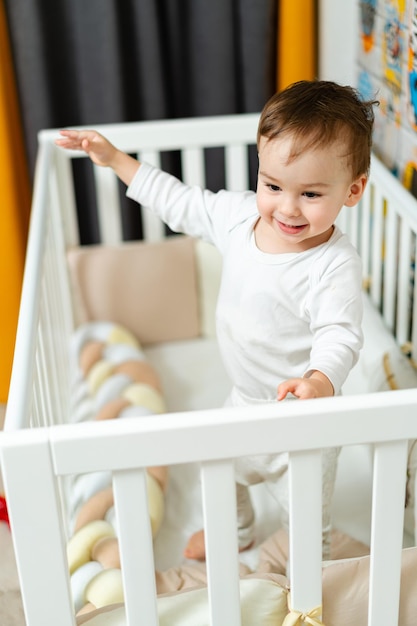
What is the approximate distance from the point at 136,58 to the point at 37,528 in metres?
1.43

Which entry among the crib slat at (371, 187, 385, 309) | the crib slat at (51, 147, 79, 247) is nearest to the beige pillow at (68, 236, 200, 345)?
the crib slat at (51, 147, 79, 247)

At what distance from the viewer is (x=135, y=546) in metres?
0.94

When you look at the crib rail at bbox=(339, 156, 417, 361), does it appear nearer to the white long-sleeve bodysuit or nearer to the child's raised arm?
the white long-sleeve bodysuit

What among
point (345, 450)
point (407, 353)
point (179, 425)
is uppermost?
point (179, 425)

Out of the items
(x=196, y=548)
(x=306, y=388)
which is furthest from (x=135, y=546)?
(x=196, y=548)

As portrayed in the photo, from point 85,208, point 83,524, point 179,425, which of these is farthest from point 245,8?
point 179,425

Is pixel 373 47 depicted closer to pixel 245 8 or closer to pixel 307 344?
pixel 245 8

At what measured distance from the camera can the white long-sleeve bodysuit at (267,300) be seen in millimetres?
1101

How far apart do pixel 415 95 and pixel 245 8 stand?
677 mm

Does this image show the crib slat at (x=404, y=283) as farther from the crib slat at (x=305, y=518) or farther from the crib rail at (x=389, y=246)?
the crib slat at (x=305, y=518)

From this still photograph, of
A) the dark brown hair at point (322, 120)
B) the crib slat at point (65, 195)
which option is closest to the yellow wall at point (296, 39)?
the crib slat at point (65, 195)

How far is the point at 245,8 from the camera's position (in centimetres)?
201

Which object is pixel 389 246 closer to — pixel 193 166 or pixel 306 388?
pixel 193 166

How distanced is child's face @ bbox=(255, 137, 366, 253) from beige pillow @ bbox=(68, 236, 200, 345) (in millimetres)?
889
